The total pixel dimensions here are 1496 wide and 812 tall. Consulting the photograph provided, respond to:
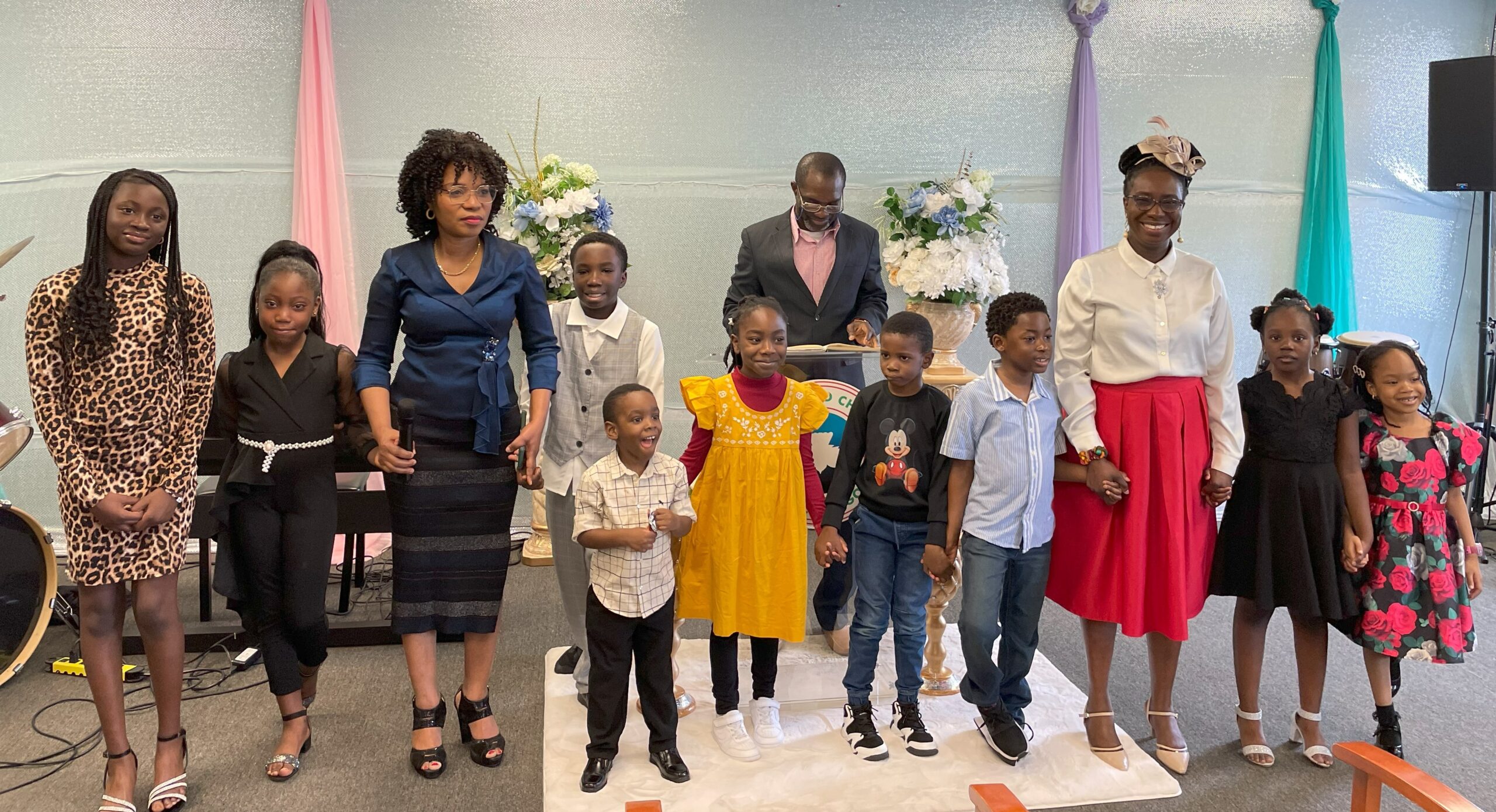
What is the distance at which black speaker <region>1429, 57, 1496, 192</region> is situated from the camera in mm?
4957

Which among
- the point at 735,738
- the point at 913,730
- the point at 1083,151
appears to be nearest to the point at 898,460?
the point at 913,730

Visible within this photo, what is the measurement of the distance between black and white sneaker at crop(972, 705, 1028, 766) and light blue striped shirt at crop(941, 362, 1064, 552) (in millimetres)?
499

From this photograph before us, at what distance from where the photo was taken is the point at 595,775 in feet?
8.79

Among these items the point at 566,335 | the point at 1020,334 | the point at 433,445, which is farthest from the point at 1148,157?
the point at 433,445

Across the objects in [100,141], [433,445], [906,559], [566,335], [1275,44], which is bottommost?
[906,559]

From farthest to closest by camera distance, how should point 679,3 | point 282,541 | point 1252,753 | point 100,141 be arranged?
point 679,3 → point 100,141 → point 1252,753 → point 282,541

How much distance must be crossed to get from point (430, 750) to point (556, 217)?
243cm

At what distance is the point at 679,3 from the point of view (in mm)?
5309

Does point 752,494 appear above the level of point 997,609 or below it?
above

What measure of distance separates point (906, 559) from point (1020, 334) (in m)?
0.68

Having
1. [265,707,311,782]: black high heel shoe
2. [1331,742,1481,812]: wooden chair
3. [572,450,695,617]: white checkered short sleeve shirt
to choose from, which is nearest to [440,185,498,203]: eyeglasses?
[572,450,695,617]: white checkered short sleeve shirt

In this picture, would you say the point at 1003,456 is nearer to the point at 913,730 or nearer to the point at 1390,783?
the point at 913,730

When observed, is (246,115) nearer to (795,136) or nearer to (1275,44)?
(795,136)

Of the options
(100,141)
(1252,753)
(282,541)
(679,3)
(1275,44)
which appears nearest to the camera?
(282,541)
